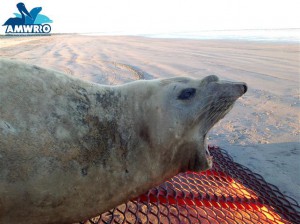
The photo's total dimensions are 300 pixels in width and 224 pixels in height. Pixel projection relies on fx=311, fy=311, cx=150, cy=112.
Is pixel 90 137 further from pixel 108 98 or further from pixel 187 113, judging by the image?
pixel 187 113

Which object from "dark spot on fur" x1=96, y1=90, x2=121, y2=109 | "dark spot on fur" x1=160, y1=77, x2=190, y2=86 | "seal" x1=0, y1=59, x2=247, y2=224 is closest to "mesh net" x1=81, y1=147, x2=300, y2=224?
"seal" x1=0, y1=59, x2=247, y2=224

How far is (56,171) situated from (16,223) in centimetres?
29

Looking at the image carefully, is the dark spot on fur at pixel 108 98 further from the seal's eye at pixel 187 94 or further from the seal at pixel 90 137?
the seal's eye at pixel 187 94

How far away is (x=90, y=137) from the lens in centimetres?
164

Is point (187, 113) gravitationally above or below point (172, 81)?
below

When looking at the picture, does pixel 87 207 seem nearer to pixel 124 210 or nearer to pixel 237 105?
pixel 124 210

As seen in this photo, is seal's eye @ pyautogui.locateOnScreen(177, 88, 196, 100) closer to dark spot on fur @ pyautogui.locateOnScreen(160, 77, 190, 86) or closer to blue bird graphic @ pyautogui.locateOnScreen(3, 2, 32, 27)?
dark spot on fur @ pyautogui.locateOnScreen(160, 77, 190, 86)

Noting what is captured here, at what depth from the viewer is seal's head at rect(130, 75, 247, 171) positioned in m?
1.86

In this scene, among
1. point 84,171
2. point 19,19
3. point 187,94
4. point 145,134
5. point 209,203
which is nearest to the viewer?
point 84,171

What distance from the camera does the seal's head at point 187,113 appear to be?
186 cm

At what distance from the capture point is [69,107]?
64.2 inches

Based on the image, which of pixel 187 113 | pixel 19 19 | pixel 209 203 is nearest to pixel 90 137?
pixel 187 113

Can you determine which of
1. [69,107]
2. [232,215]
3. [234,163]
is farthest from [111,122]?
[234,163]

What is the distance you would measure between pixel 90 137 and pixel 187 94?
0.70 metres
